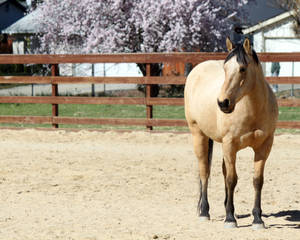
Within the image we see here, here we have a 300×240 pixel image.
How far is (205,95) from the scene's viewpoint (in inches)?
247

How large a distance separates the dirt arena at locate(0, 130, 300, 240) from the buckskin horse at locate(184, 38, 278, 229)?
38 centimetres

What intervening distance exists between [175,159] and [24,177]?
2497 mm

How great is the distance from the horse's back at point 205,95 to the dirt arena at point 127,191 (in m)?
0.96

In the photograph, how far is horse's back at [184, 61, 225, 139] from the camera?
6145mm

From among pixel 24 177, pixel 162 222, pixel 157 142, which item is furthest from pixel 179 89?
pixel 162 222

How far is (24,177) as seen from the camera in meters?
8.35

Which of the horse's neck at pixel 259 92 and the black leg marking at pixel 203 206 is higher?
the horse's neck at pixel 259 92

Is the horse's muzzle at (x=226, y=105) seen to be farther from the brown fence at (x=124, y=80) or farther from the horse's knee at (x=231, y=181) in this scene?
the brown fence at (x=124, y=80)

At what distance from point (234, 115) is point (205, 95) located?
622mm

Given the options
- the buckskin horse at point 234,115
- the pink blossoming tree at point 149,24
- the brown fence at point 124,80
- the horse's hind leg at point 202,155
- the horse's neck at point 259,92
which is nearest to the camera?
the buckskin horse at point 234,115

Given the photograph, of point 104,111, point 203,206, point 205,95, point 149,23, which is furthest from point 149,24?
point 203,206

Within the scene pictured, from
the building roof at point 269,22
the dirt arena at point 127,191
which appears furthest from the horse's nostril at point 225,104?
the building roof at point 269,22

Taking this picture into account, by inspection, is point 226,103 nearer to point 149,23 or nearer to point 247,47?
point 247,47

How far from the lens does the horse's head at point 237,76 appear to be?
17.5 ft
